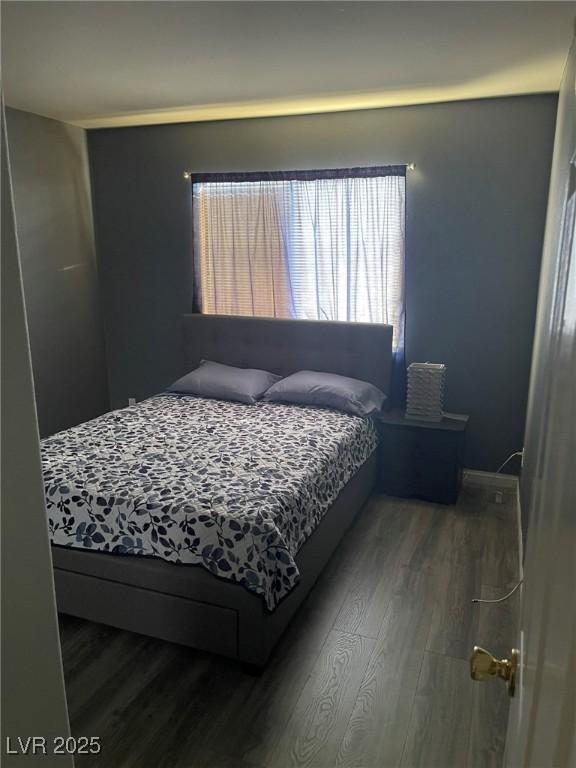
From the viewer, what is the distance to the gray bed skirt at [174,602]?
216cm

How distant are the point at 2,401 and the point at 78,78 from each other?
307 cm

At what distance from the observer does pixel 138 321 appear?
15.4 feet

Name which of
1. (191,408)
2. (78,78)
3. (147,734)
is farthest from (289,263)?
(147,734)

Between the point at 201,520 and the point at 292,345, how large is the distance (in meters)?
2.08

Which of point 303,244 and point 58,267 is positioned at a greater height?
point 303,244

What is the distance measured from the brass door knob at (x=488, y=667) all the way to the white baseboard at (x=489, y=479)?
3056 mm

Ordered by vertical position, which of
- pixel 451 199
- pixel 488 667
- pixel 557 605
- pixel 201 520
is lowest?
pixel 201 520

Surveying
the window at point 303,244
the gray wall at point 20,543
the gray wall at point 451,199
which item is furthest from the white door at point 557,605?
the window at point 303,244

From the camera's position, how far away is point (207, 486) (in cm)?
248

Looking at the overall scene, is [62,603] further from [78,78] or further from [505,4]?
[505,4]

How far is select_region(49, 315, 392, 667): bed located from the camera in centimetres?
218

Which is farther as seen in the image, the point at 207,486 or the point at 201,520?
the point at 207,486

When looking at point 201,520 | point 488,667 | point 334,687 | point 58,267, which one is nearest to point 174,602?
point 201,520

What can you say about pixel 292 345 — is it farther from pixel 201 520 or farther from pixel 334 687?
pixel 334 687
